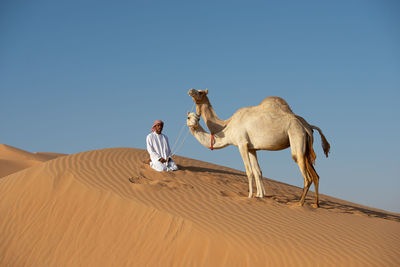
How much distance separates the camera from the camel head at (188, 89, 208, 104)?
11.2 m

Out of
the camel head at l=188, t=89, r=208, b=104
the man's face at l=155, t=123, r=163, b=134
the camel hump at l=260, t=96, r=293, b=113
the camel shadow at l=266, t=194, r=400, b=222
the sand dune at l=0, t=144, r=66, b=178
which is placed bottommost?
the sand dune at l=0, t=144, r=66, b=178

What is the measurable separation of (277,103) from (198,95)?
226 centimetres

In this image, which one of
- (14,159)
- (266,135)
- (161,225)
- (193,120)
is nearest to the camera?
(161,225)

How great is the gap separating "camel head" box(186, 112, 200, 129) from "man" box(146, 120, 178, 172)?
3.40ft

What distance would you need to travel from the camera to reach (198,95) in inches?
445

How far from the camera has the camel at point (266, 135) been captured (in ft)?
32.5

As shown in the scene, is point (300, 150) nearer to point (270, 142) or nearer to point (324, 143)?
point (270, 142)

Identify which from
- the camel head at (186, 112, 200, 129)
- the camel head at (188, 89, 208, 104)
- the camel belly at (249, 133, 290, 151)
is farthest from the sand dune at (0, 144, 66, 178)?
the camel belly at (249, 133, 290, 151)

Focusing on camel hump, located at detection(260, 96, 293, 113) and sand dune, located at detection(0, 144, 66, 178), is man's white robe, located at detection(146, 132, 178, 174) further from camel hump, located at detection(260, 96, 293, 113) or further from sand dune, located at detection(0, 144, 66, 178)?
sand dune, located at detection(0, 144, 66, 178)

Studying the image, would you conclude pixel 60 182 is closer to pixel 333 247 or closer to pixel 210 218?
pixel 210 218

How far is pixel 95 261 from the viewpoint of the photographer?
8.20 m

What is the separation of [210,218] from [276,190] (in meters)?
5.68

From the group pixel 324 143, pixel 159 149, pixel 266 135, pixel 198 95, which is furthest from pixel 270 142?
pixel 159 149

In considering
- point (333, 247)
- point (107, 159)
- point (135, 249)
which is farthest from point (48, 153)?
point (333, 247)
